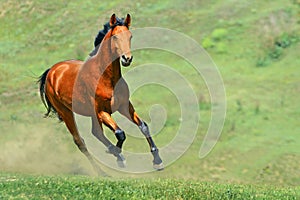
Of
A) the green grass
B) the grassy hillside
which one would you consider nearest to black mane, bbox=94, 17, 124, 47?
the grassy hillside

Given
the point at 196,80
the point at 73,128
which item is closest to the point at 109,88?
the point at 73,128

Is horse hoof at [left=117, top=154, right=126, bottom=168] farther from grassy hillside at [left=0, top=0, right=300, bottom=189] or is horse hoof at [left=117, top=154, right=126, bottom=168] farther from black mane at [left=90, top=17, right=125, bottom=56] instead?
grassy hillside at [left=0, top=0, right=300, bottom=189]

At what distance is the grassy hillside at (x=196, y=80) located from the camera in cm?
2162

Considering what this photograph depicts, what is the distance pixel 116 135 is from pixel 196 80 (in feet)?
54.4

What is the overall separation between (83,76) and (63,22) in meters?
24.7

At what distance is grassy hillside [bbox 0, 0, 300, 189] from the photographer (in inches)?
851

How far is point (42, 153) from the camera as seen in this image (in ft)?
68.0

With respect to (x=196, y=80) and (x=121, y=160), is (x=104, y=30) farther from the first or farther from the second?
(x=196, y=80)

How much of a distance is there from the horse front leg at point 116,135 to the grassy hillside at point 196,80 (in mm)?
2205

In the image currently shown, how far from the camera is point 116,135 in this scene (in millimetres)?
13992

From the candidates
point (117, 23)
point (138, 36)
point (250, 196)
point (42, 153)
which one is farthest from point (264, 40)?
point (250, 196)

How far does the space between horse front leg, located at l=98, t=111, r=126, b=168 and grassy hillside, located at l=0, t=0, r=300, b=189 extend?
2.20m

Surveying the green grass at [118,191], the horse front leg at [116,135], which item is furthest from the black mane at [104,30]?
the green grass at [118,191]

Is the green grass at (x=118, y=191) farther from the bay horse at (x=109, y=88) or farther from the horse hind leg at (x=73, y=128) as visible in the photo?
the horse hind leg at (x=73, y=128)
